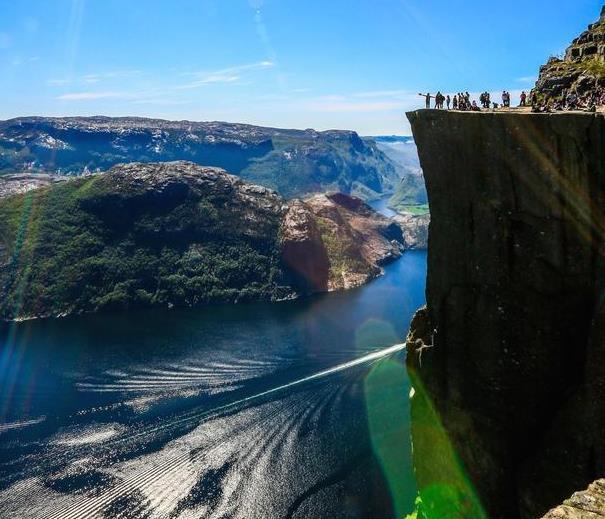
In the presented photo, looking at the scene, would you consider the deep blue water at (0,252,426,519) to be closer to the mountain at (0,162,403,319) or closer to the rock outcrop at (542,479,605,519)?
the mountain at (0,162,403,319)

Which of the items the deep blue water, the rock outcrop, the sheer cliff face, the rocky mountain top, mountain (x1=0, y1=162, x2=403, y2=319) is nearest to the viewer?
the rock outcrop

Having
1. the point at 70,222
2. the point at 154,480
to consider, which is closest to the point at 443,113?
the point at 154,480

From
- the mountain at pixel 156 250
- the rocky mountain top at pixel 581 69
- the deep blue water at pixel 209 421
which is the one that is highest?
the rocky mountain top at pixel 581 69

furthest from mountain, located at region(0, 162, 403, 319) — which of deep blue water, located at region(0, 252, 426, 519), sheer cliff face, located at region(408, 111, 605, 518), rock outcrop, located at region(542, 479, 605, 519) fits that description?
rock outcrop, located at region(542, 479, 605, 519)

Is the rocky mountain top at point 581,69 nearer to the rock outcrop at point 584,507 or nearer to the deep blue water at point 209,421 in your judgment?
the rock outcrop at point 584,507

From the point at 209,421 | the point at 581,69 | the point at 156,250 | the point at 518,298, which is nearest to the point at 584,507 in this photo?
the point at 518,298

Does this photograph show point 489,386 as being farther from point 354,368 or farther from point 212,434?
point 354,368

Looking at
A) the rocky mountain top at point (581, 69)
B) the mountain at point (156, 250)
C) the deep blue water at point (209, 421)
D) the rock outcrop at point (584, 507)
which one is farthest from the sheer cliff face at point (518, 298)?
the mountain at point (156, 250)
